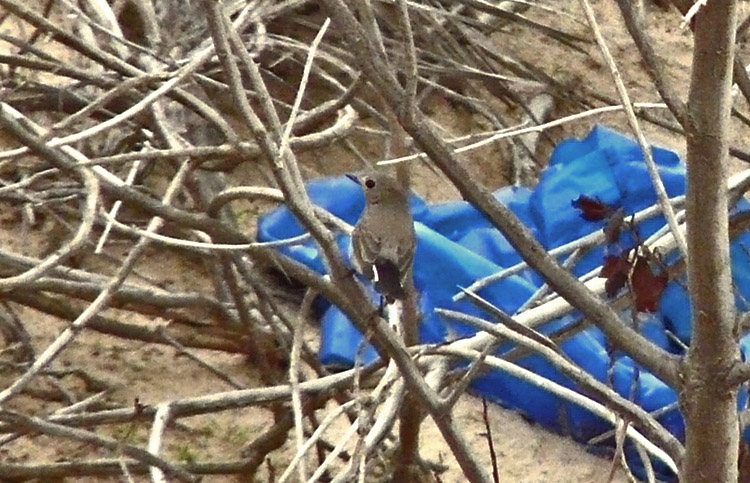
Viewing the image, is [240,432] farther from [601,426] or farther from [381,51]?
[381,51]

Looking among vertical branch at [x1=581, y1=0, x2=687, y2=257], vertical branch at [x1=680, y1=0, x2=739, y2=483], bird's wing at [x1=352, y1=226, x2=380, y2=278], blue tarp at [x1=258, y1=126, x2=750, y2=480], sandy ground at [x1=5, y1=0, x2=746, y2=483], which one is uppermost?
blue tarp at [x1=258, y1=126, x2=750, y2=480]

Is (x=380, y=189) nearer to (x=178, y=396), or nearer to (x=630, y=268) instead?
(x=630, y=268)

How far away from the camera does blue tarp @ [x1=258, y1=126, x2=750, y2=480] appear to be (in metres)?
3.45

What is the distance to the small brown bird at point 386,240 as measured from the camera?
6.50 feet

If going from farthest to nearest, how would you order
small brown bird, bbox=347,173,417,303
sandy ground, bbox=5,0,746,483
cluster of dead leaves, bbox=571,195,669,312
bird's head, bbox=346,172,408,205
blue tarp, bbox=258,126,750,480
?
1. blue tarp, bbox=258,126,750,480
2. sandy ground, bbox=5,0,746,483
3. bird's head, bbox=346,172,408,205
4. small brown bird, bbox=347,173,417,303
5. cluster of dead leaves, bbox=571,195,669,312

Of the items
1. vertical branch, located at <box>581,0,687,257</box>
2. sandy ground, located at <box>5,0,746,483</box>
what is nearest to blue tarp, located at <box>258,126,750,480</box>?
sandy ground, located at <box>5,0,746,483</box>

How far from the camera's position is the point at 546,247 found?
4.16m

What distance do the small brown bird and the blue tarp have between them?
0.78 m

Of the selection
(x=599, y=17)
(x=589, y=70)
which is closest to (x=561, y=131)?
(x=589, y=70)

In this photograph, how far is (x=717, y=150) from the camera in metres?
0.91

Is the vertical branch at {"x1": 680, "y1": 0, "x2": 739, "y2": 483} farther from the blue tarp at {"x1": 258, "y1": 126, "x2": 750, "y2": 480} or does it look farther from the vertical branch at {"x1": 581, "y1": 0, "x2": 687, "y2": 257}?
the blue tarp at {"x1": 258, "y1": 126, "x2": 750, "y2": 480}

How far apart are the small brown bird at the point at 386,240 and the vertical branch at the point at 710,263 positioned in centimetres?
93

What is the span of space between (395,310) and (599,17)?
4328 mm

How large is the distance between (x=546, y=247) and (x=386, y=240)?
6.97 feet
